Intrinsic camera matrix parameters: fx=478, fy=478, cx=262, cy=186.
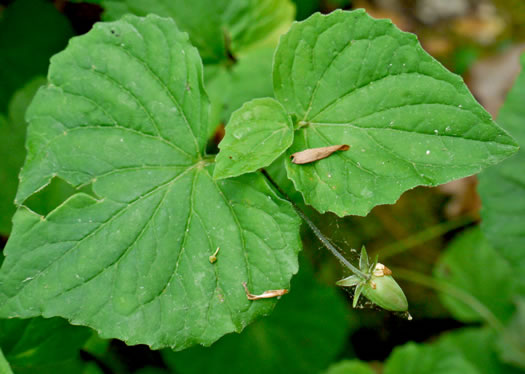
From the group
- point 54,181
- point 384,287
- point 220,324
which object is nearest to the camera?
point 384,287

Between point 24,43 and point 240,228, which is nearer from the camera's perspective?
point 240,228

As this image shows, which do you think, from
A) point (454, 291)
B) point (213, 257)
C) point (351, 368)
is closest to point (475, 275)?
point (454, 291)

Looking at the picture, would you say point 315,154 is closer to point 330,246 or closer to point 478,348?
point 330,246

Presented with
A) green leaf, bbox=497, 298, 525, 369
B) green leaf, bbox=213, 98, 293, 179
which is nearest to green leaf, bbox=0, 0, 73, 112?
green leaf, bbox=213, 98, 293, 179

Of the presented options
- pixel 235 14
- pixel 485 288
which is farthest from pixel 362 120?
pixel 485 288

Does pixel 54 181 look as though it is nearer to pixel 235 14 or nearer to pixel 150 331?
pixel 150 331

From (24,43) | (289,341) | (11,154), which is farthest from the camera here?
(289,341)

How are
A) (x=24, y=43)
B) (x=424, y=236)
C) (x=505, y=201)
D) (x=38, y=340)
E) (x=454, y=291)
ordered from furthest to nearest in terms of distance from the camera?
(x=424, y=236) < (x=454, y=291) < (x=24, y=43) < (x=505, y=201) < (x=38, y=340)
